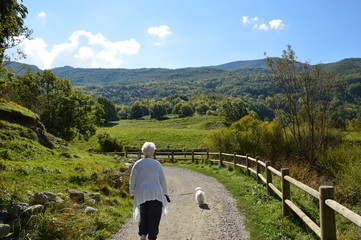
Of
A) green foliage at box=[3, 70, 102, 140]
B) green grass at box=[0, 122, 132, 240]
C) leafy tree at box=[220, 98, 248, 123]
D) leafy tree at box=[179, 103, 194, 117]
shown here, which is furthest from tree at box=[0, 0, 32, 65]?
leafy tree at box=[179, 103, 194, 117]

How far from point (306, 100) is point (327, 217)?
522 inches

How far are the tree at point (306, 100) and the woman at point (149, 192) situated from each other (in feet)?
42.3

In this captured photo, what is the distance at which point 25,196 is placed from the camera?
688cm

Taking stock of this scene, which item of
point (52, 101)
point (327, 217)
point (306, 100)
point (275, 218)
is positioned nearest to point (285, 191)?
point (275, 218)

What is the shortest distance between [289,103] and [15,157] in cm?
1514

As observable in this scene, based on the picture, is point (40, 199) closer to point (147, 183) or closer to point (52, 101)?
point (147, 183)

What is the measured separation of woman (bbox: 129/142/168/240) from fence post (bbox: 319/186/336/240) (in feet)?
9.14

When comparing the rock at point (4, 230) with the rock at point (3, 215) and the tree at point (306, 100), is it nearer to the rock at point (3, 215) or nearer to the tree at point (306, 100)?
the rock at point (3, 215)

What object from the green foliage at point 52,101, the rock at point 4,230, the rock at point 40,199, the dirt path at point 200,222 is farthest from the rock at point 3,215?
the green foliage at point 52,101

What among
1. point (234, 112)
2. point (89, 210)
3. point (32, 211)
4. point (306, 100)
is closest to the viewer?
point (32, 211)

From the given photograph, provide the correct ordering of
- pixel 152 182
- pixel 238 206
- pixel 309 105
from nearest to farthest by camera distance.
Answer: pixel 152 182
pixel 238 206
pixel 309 105

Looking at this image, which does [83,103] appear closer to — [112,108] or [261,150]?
[261,150]

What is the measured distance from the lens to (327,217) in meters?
4.48

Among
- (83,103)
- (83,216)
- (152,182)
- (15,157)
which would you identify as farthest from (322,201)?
(83,103)
